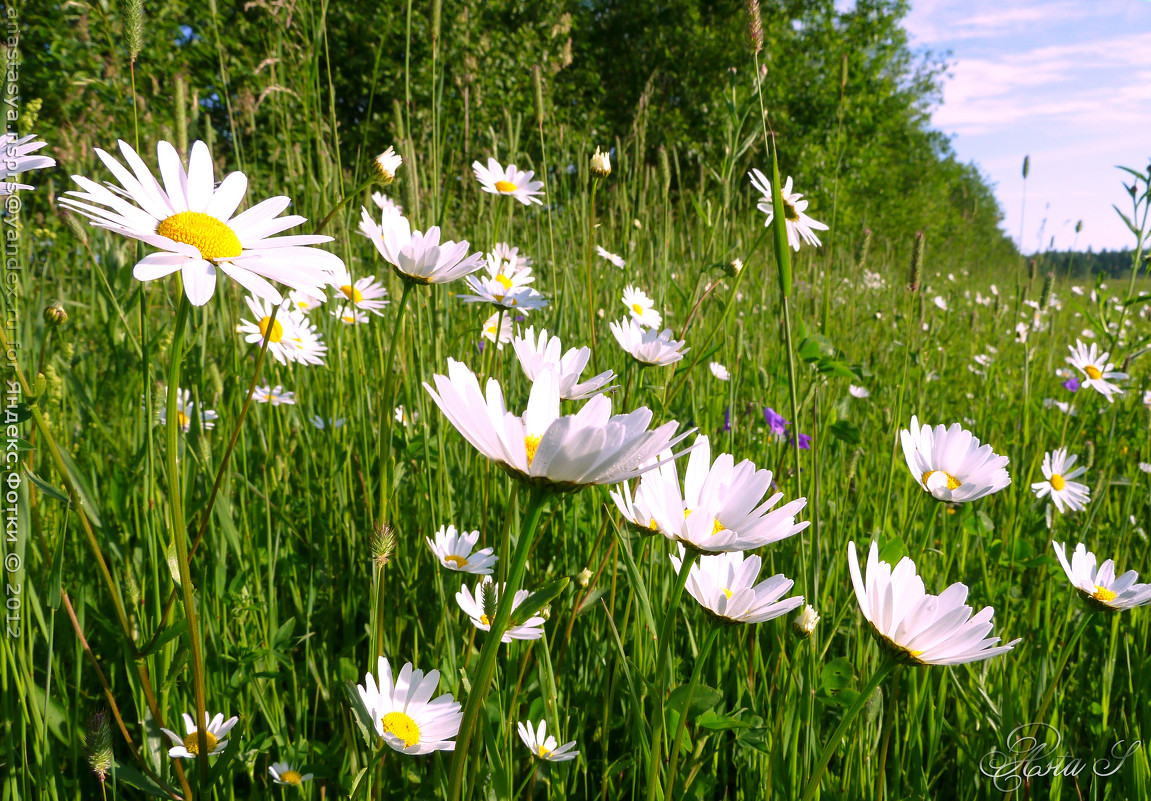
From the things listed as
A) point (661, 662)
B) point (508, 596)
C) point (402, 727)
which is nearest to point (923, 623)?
point (661, 662)

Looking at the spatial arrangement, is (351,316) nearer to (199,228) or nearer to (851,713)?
(199,228)

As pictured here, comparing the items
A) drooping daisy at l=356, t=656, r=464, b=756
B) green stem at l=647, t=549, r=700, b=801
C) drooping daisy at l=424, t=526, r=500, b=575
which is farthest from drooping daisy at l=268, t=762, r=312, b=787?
green stem at l=647, t=549, r=700, b=801

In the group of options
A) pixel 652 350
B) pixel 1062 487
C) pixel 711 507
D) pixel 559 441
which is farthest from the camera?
pixel 1062 487

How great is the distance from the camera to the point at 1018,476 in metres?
1.72

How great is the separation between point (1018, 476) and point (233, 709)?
5.95 feet

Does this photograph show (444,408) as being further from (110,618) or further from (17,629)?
(110,618)

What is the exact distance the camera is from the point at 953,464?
87 cm

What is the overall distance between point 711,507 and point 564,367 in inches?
9.8

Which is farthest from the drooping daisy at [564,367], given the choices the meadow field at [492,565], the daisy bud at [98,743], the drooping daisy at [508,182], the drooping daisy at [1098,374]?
the drooping daisy at [1098,374]

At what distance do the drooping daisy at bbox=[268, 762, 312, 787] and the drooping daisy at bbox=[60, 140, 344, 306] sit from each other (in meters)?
0.56

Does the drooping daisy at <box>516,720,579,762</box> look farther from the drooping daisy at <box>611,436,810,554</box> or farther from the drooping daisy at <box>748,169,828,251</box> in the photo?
the drooping daisy at <box>748,169,828,251</box>

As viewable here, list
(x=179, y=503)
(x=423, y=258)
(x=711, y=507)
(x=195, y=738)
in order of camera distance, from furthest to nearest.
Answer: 1. (x=423, y=258)
2. (x=195, y=738)
3. (x=711, y=507)
4. (x=179, y=503)

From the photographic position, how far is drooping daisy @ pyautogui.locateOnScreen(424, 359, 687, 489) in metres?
0.38

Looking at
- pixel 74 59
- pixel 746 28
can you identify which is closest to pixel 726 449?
pixel 746 28
